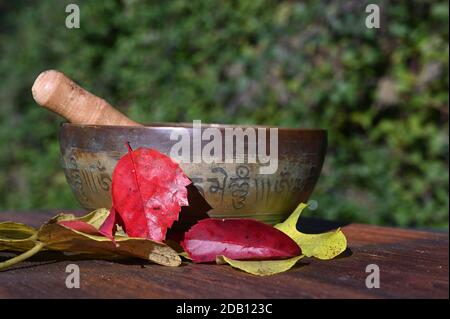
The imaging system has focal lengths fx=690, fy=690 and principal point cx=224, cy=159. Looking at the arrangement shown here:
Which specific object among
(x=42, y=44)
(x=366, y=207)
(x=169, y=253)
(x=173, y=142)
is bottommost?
(x=366, y=207)

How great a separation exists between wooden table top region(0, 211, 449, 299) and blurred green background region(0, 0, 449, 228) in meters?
1.34

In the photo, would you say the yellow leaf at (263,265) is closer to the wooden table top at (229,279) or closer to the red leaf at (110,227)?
the wooden table top at (229,279)

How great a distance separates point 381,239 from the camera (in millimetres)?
1167

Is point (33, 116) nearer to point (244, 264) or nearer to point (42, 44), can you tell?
point (42, 44)

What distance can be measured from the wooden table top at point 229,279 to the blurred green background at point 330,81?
4.41ft

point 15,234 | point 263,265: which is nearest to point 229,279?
point 263,265

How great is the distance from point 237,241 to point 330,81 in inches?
63.2

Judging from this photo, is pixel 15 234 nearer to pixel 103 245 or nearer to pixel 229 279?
pixel 103 245

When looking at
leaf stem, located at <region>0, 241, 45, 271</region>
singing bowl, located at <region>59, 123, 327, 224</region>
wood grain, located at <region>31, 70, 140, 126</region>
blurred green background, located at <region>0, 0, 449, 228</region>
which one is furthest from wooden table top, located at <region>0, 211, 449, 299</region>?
blurred green background, located at <region>0, 0, 449, 228</region>

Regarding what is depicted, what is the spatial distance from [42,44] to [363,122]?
77.3 inches

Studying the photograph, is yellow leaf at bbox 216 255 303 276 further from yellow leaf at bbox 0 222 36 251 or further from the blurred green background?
the blurred green background

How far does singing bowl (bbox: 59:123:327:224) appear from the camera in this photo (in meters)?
0.98
